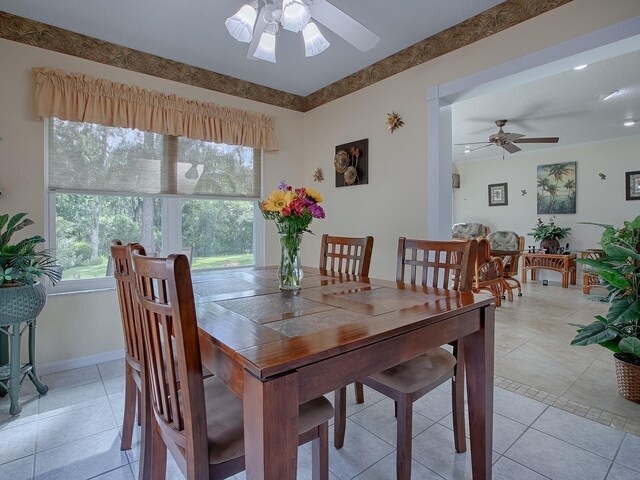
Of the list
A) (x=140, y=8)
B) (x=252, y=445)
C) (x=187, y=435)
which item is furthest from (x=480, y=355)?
(x=140, y=8)

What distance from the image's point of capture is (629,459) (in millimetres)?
1608

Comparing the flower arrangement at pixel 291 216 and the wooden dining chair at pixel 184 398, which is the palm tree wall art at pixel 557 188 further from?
the wooden dining chair at pixel 184 398

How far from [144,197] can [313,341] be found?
8.64 ft

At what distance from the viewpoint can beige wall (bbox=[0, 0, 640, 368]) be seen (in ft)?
7.55

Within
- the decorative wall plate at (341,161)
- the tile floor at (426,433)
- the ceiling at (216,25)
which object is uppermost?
the ceiling at (216,25)

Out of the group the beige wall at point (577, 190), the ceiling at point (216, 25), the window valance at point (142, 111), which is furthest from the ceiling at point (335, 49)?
the beige wall at point (577, 190)

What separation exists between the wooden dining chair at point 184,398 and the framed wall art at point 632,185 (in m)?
6.85

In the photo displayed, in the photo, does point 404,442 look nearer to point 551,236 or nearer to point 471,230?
point 551,236

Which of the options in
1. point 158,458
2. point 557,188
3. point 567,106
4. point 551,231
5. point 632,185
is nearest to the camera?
point 158,458

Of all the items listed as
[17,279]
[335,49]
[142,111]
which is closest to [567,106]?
[335,49]

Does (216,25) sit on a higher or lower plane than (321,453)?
higher

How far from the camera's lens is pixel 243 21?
1.78m

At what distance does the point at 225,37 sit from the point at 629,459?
3.60 meters

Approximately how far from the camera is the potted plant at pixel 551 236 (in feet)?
19.9
